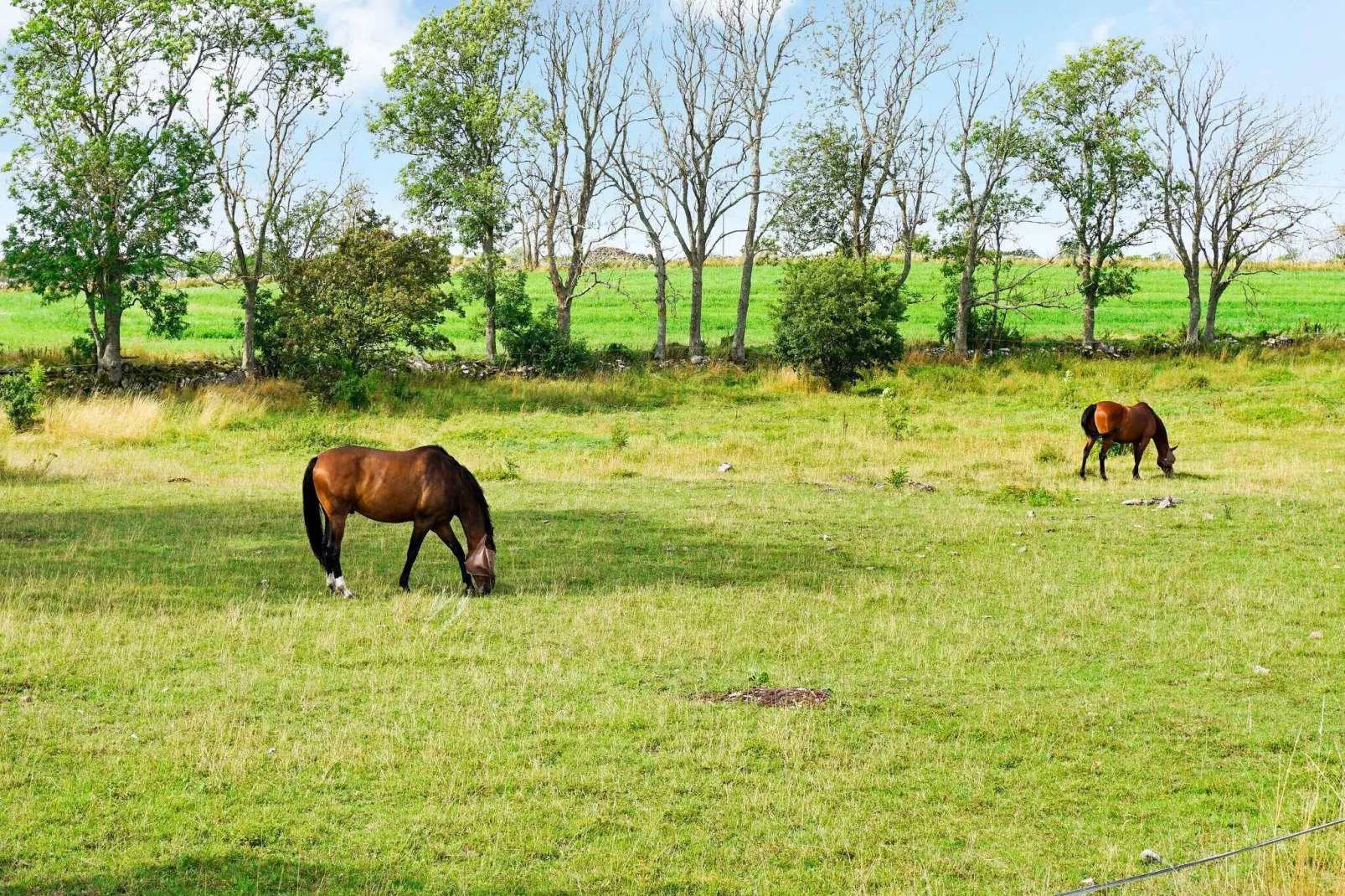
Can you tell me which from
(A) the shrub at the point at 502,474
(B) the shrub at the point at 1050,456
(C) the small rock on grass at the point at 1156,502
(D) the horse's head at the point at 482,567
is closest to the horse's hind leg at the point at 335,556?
(D) the horse's head at the point at 482,567

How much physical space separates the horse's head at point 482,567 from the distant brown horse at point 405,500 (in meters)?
0.01

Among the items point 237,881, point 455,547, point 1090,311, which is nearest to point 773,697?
point 237,881

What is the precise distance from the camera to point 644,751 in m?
8.43

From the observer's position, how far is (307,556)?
15.9 m

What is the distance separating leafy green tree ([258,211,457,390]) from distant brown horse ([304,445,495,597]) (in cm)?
2678

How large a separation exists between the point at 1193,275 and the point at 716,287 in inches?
1164

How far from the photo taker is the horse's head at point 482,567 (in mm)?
13453

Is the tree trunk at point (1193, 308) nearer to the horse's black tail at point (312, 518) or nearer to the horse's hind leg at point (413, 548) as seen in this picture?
the horse's hind leg at point (413, 548)

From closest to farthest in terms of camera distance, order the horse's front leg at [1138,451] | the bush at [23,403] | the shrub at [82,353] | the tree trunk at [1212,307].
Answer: the horse's front leg at [1138,451], the bush at [23,403], the shrub at [82,353], the tree trunk at [1212,307]

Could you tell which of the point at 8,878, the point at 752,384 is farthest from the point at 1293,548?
the point at 752,384

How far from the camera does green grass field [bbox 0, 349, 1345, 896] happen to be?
675cm

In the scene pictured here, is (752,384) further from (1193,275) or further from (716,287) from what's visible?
(716,287)

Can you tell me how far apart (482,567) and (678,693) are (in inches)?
173

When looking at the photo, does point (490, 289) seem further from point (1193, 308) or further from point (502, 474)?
point (1193, 308)
